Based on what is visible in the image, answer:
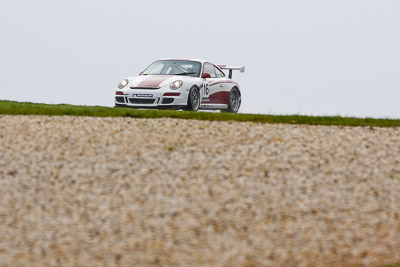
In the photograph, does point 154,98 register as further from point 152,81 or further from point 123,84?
point 123,84

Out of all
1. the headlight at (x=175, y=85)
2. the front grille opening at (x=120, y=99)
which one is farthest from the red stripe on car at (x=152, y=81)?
the front grille opening at (x=120, y=99)

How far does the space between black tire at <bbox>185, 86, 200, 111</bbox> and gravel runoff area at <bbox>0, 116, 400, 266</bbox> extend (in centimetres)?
499

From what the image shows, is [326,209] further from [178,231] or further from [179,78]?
[179,78]

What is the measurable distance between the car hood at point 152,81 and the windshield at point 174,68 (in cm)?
78

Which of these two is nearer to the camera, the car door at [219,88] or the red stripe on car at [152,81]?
the red stripe on car at [152,81]

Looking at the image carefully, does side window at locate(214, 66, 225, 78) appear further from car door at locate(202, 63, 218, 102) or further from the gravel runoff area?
the gravel runoff area

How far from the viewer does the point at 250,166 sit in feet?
37.3

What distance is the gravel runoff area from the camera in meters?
9.18

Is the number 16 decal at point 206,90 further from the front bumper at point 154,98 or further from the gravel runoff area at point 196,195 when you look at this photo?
the gravel runoff area at point 196,195

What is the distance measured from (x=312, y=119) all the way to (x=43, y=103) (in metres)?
7.77

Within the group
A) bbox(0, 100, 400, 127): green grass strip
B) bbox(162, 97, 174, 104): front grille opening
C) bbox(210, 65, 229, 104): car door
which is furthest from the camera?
bbox(210, 65, 229, 104): car door

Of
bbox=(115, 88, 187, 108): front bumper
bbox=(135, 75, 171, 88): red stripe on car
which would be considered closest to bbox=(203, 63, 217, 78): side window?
bbox=(135, 75, 171, 88): red stripe on car

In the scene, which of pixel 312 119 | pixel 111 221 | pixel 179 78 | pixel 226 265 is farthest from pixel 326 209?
pixel 179 78

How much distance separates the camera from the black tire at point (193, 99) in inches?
726
